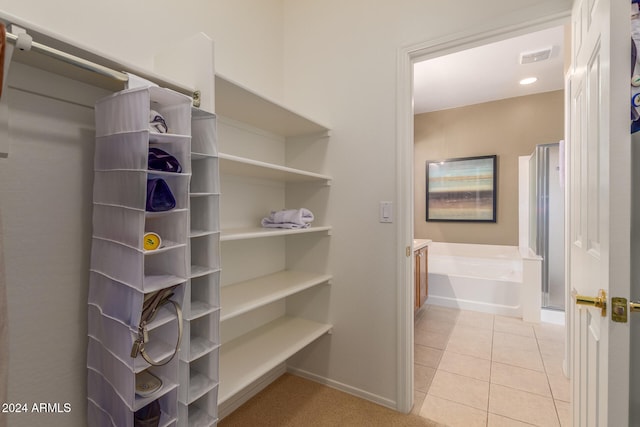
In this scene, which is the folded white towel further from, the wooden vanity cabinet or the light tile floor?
the wooden vanity cabinet

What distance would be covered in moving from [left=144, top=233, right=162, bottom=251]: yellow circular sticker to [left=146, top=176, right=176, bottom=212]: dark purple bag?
0.27 feet

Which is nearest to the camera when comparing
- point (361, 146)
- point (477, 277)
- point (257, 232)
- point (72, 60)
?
point (72, 60)

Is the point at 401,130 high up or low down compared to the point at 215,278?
up

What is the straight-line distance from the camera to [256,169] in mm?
1573

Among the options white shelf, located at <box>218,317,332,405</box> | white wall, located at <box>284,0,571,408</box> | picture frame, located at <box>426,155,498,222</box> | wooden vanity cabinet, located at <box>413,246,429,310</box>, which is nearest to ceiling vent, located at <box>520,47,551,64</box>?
picture frame, located at <box>426,155,498,222</box>

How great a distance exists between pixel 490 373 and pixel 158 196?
244 cm

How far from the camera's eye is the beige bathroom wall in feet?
12.2

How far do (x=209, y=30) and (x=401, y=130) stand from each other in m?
1.17

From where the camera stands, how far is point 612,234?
71 cm

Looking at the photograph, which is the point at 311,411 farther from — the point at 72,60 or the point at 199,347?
the point at 72,60

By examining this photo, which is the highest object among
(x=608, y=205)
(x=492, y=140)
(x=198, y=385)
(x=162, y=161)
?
(x=492, y=140)

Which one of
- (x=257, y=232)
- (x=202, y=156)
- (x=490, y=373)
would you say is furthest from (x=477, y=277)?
(x=202, y=156)

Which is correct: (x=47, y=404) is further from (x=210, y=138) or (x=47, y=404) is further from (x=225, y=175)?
(x=225, y=175)

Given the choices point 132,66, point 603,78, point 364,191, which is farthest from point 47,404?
point 603,78
